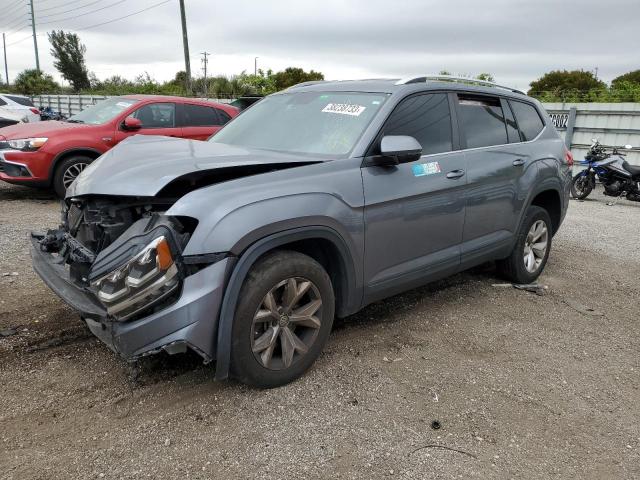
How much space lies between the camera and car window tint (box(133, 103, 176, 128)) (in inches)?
345

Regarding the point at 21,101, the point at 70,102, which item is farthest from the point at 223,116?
the point at 70,102

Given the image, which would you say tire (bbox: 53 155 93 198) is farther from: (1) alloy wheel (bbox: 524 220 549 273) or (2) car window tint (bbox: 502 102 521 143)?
(1) alloy wheel (bbox: 524 220 549 273)

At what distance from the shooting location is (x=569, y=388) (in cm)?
340

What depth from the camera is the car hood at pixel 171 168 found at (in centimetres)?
296

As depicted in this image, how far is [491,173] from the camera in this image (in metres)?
4.41

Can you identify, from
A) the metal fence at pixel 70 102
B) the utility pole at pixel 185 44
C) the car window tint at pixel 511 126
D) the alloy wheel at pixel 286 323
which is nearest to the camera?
the alloy wheel at pixel 286 323

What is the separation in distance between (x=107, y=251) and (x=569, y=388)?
285 centimetres

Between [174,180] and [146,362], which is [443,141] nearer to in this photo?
[174,180]

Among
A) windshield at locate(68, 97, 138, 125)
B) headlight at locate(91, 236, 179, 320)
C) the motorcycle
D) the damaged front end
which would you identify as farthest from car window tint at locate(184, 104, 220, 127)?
the motorcycle

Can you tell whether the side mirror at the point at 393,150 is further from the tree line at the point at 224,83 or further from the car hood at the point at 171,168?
the tree line at the point at 224,83

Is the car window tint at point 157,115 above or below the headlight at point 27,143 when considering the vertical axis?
above

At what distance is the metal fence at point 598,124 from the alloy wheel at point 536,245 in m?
8.40

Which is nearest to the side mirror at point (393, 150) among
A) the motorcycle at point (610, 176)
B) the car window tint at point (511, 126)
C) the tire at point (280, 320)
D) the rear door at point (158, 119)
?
the tire at point (280, 320)

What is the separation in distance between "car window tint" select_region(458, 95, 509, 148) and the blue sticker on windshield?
557mm
